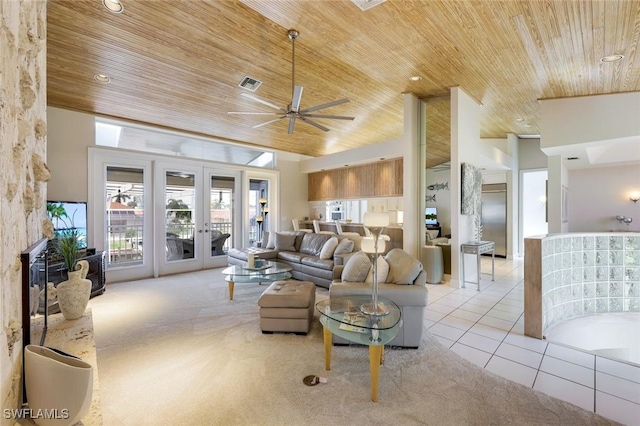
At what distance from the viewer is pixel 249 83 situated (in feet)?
15.1

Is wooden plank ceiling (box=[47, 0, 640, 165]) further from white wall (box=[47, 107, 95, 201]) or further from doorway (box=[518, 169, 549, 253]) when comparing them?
doorway (box=[518, 169, 549, 253])

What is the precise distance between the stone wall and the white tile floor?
313 cm

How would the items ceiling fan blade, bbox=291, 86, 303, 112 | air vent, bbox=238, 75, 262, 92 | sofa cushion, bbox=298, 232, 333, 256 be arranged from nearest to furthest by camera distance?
ceiling fan blade, bbox=291, 86, 303, 112 → air vent, bbox=238, 75, 262, 92 → sofa cushion, bbox=298, 232, 333, 256

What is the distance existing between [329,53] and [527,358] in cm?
417

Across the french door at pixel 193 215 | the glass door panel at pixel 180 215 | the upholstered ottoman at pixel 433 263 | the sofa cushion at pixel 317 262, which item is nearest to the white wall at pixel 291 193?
the french door at pixel 193 215

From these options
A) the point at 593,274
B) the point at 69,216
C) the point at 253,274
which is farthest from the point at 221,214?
the point at 593,274

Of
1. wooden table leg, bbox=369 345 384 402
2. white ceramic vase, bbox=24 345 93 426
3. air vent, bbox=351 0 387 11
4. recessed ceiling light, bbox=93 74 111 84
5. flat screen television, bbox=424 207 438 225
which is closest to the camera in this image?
white ceramic vase, bbox=24 345 93 426

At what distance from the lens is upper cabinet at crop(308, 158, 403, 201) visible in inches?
253

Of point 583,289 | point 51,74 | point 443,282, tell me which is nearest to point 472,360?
point 583,289

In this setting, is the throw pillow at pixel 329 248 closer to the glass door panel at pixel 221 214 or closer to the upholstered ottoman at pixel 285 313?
the upholstered ottoman at pixel 285 313

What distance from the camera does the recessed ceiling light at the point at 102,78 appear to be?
4070 mm

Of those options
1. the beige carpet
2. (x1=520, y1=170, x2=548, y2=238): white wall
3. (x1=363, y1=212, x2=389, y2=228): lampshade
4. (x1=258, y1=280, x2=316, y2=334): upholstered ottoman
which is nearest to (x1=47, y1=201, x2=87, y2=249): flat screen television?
the beige carpet

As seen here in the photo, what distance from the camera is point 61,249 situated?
252 centimetres

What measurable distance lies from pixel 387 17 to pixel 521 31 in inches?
61.5
